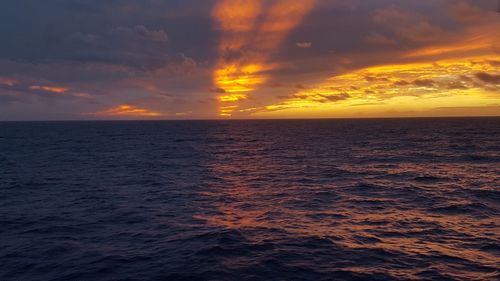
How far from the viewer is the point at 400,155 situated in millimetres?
69625

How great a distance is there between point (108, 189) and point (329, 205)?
890 inches

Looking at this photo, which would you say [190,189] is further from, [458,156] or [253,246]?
[458,156]

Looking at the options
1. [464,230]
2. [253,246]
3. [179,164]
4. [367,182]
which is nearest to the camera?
[253,246]

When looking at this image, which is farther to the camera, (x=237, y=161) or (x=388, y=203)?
(x=237, y=161)

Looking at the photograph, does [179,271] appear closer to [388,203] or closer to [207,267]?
[207,267]

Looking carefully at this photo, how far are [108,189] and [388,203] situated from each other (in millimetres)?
27083

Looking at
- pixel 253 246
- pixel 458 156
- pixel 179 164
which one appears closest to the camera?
pixel 253 246

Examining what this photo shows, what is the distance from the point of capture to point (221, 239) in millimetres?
22906

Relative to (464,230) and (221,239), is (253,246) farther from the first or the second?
(464,230)

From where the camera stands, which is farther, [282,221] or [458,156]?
[458,156]

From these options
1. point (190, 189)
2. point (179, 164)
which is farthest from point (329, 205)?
point (179, 164)

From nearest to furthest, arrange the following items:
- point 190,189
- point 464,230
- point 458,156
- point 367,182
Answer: point 464,230 < point 190,189 < point 367,182 < point 458,156

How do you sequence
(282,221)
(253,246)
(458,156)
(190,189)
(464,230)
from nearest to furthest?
(253,246) → (464,230) → (282,221) → (190,189) → (458,156)

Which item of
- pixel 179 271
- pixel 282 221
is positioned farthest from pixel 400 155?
pixel 179 271
